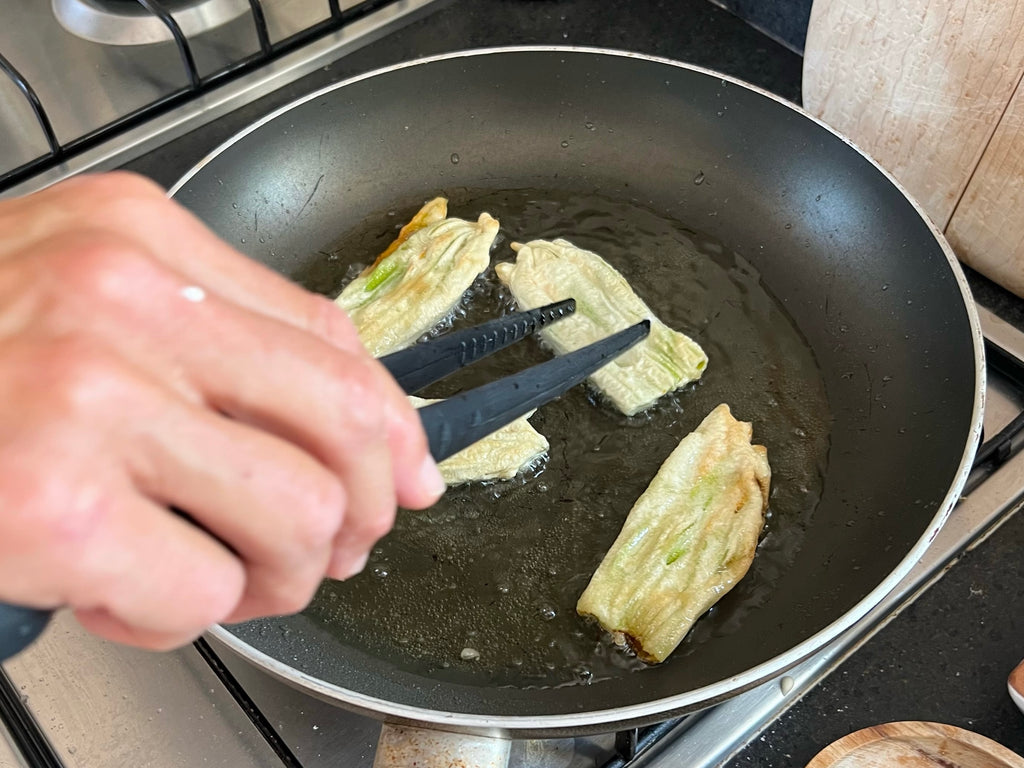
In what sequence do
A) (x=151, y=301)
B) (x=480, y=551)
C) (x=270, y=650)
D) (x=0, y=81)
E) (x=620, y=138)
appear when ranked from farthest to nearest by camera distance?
1. (x=0, y=81)
2. (x=620, y=138)
3. (x=480, y=551)
4. (x=270, y=650)
5. (x=151, y=301)

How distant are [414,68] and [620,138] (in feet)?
1.08

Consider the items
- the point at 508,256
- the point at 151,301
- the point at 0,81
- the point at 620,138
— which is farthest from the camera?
the point at 0,81

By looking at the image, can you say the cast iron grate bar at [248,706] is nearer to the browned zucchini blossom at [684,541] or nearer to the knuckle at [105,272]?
the browned zucchini blossom at [684,541]

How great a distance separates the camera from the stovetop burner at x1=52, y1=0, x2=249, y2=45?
1.46 m

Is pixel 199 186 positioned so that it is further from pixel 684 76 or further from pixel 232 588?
pixel 232 588

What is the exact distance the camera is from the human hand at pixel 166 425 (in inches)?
13.1

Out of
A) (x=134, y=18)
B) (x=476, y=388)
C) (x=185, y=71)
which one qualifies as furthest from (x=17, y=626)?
(x=134, y=18)

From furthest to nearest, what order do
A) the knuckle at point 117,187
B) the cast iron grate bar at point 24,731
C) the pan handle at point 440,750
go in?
1. the cast iron grate bar at point 24,731
2. the pan handle at point 440,750
3. the knuckle at point 117,187

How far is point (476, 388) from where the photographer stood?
0.61 meters

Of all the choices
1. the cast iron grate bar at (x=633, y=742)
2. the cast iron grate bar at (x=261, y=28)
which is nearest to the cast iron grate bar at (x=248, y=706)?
the cast iron grate bar at (x=633, y=742)

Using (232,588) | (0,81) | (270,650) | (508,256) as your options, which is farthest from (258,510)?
(0,81)

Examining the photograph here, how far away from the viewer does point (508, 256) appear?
1.22 m

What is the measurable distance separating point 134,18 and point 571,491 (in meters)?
1.11

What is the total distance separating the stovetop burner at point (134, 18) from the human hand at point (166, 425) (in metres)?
1.18
